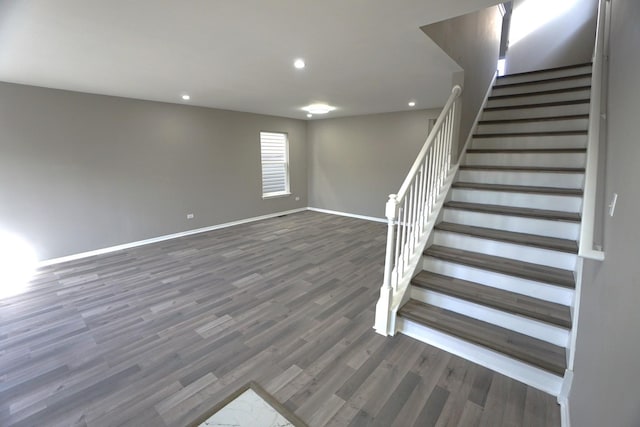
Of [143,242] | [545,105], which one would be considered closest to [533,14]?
[545,105]

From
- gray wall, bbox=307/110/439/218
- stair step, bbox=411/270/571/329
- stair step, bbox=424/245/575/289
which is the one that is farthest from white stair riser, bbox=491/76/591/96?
stair step, bbox=411/270/571/329

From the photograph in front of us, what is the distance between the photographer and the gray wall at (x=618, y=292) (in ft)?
3.04

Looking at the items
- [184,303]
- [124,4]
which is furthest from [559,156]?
[184,303]

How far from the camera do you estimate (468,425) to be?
62.8 inches

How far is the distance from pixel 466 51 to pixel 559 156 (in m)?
1.49

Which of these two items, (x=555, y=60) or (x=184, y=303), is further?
(x=555, y=60)

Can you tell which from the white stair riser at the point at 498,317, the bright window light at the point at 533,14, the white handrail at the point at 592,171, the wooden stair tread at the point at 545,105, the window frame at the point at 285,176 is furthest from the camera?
the window frame at the point at 285,176

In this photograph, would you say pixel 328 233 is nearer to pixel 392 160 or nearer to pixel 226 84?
pixel 392 160

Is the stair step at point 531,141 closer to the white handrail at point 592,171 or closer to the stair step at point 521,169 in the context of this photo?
the stair step at point 521,169

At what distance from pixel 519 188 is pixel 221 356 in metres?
3.11

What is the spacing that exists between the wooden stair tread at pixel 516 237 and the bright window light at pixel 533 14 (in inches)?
192

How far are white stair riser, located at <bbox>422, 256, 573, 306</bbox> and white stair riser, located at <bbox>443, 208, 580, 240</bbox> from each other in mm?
551

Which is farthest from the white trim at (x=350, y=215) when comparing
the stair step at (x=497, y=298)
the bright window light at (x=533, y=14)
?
the bright window light at (x=533, y=14)

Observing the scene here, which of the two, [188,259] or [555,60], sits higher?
[555,60]
